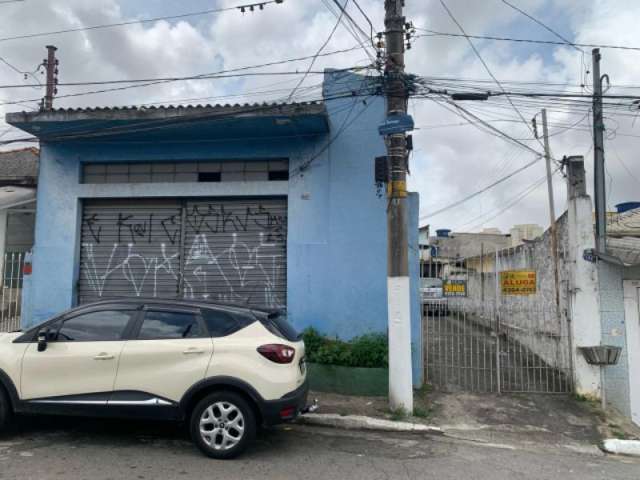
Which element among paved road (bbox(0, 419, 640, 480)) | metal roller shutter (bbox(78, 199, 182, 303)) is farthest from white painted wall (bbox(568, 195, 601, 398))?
metal roller shutter (bbox(78, 199, 182, 303))

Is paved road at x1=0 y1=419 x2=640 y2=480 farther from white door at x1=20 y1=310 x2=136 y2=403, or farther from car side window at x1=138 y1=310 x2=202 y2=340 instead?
car side window at x1=138 y1=310 x2=202 y2=340

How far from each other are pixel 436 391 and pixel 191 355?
4.49m

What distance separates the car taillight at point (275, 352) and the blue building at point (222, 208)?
12.1ft

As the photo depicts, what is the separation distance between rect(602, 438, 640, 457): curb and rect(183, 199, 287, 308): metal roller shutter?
5442mm

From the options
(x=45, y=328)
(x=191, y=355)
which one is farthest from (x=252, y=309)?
(x=45, y=328)

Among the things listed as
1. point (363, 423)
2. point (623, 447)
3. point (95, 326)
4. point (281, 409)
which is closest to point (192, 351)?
point (281, 409)

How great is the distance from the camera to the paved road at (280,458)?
4.80m

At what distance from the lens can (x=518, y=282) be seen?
834 centimetres

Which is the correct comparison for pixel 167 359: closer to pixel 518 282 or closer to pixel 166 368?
pixel 166 368

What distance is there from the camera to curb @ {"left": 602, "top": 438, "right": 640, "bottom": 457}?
6.09m

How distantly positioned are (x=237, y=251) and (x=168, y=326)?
4.08 meters

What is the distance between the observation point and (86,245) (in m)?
9.91

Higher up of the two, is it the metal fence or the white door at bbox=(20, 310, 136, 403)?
the metal fence

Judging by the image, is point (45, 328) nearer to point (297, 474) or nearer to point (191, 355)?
point (191, 355)
